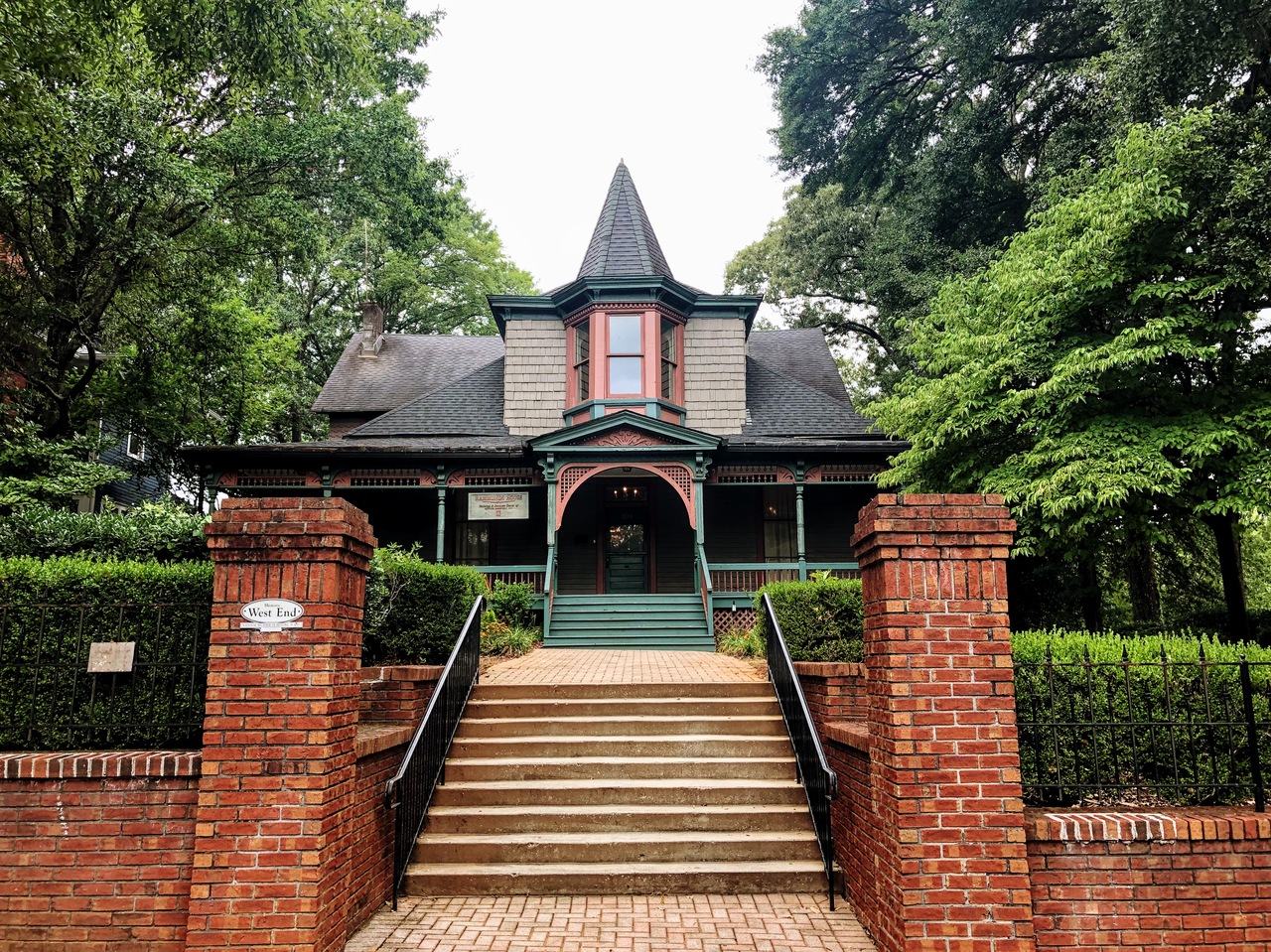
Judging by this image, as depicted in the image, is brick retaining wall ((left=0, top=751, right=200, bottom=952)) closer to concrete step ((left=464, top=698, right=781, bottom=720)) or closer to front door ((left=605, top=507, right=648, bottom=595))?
concrete step ((left=464, top=698, right=781, bottom=720))

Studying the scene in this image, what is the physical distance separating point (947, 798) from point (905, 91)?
21246 mm

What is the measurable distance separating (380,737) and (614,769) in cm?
204

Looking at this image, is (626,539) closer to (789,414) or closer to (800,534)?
(800,534)

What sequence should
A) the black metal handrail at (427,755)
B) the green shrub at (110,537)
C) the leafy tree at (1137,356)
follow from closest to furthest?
the black metal handrail at (427,755) < the green shrub at (110,537) < the leafy tree at (1137,356)

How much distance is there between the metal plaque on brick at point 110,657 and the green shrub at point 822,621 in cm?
636

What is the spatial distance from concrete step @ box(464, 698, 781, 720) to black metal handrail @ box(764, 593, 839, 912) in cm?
27

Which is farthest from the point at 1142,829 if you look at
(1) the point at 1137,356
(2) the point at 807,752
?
(1) the point at 1137,356

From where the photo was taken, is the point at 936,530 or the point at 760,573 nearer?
the point at 936,530

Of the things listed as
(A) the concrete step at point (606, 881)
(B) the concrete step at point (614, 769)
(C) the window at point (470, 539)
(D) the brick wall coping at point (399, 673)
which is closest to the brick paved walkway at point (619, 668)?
(B) the concrete step at point (614, 769)

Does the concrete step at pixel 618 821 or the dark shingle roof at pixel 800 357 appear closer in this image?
the concrete step at pixel 618 821

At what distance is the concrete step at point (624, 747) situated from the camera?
21.3 ft

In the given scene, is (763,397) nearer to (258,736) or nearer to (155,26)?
(155,26)

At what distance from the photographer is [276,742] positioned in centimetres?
408

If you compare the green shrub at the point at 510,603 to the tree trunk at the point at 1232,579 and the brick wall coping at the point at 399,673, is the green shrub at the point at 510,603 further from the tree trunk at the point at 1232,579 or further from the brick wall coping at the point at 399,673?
the tree trunk at the point at 1232,579
